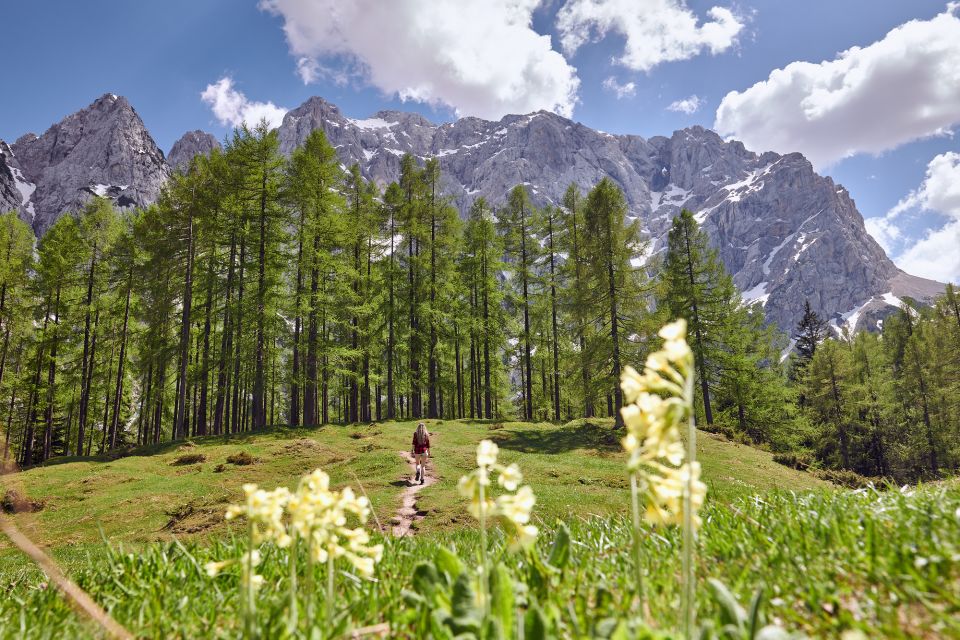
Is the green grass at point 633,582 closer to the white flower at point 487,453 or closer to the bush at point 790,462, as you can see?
the white flower at point 487,453

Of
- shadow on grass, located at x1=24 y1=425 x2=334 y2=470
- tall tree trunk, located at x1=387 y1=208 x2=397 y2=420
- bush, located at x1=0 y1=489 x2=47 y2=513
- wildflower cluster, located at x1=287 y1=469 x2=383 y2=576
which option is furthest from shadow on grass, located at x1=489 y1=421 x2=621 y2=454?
wildflower cluster, located at x1=287 y1=469 x2=383 y2=576

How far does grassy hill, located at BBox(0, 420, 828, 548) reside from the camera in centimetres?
1142

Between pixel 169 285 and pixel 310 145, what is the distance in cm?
1227

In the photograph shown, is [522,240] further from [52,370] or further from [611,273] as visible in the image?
[52,370]

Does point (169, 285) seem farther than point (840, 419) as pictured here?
No

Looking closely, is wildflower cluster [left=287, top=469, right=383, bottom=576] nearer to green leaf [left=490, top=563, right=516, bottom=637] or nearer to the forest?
green leaf [left=490, top=563, right=516, bottom=637]

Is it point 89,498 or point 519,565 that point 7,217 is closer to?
point 89,498

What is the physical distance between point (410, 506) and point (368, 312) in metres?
16.5

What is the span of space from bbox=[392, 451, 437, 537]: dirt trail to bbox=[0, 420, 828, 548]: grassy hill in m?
0.21

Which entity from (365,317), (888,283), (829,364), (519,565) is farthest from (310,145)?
(888,283)

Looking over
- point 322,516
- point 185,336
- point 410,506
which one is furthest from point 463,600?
point 185,336

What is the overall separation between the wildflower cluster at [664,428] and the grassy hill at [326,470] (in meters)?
7.32

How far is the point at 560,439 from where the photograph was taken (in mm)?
23344

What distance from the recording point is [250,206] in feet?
82.6
